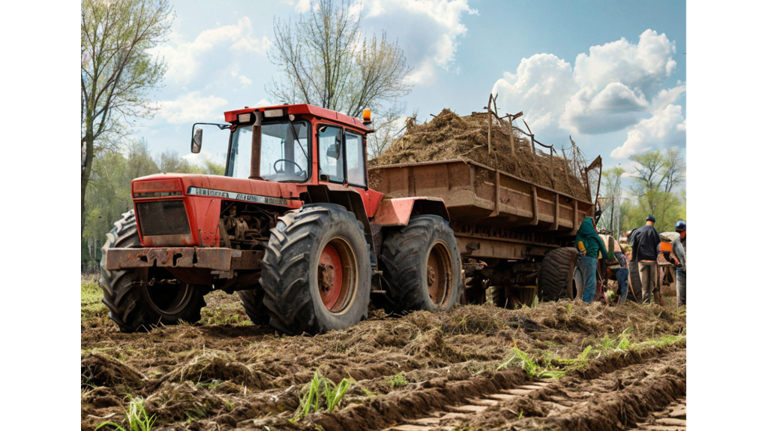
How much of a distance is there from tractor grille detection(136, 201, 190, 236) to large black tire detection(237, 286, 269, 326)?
169 centimetres

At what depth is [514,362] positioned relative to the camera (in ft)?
15.8

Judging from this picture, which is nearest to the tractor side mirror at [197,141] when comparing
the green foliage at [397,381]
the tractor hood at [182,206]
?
the tractor hood at [182,206]

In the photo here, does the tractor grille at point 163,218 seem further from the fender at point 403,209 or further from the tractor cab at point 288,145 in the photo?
the fender at point 403,209

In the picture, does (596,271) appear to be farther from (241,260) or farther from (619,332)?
(241,260)

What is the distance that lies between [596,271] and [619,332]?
14.1 ft

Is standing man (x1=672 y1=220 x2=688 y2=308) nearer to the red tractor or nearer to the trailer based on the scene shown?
the trailer

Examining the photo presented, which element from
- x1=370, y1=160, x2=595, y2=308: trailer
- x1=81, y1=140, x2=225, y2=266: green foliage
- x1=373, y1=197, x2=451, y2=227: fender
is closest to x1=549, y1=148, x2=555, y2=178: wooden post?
x1=370, y1=160, x2=595, y2=308: trailer

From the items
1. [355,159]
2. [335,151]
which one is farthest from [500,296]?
[335,151]

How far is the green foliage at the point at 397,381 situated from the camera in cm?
398

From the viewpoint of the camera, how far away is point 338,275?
6.76 m

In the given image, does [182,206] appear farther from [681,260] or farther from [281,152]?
[681,260]

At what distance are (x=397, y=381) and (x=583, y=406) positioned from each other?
1.15 m
